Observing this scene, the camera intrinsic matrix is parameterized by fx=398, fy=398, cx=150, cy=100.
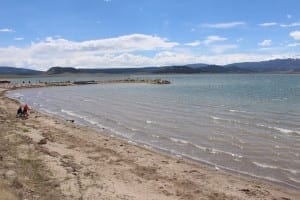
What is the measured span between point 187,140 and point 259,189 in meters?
10.1

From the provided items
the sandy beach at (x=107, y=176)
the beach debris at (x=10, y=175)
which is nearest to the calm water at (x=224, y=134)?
the sandy beach at (x=107, y=176)

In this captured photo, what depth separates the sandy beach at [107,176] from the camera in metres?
12.8

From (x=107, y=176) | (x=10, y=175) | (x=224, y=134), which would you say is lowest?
(x=224, y=134)

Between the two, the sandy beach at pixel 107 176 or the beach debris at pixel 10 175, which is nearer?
the sandy beach at pixel 107 176

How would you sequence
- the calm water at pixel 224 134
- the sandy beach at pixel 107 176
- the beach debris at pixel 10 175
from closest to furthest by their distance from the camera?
the sandy beach at pixel 107 176 < the beach debris at pixel 10 175 < the calm water at pixel 224 134

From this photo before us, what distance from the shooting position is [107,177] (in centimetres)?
1476

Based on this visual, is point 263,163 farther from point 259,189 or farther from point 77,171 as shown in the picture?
point 77,171

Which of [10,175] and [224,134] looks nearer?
[10,175]

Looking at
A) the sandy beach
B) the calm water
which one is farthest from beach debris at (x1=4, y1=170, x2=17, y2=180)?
the calm water

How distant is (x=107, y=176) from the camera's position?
14914mm

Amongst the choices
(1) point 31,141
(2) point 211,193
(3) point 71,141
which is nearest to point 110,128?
(3) point 71,141

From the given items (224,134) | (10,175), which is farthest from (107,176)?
(224,134)

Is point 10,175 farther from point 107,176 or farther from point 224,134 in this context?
point 224,134

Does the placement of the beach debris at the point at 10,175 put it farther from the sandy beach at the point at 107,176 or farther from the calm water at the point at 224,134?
the calm water at the point at 224,134
